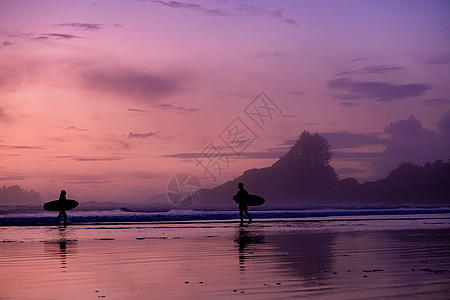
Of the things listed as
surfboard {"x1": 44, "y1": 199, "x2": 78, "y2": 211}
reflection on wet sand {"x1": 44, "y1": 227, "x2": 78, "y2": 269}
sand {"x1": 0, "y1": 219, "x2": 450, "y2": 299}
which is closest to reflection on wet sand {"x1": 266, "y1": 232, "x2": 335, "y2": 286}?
sand {"x1": 0, "y1": 219, "x2": 450, "y2": 299}

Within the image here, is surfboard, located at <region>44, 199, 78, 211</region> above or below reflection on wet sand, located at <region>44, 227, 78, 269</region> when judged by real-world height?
above

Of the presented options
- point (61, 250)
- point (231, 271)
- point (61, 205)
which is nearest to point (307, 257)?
point (231, 271)

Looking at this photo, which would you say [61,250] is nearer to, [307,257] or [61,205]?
[307,257]

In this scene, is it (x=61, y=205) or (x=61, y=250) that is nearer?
(x=61, y=250)

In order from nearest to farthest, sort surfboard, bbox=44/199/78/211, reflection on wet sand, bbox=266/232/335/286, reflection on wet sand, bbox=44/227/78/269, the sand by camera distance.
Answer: the sand
reflection on wet sand, bbox=266/232/335/286
reflection on wet sand, bbox=44/227/78/269
surfboard, bbox=44/199/78/211

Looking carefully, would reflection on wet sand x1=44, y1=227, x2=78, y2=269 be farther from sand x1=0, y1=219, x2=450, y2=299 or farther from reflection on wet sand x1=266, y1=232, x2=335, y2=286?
reflection on wet sand x1=266, y1=232, x2=335, y2=286

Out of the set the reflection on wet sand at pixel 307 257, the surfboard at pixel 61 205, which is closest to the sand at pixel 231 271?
the reflection on wet sand at pixel 307 257

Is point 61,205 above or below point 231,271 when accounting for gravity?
above

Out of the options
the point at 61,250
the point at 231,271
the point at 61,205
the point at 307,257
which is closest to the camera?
the point at 231,271

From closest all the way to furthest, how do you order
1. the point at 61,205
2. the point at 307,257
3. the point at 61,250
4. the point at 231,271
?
the point at 231,271 → the point at 307,257 → the point at 61,250 → the point at 61,205

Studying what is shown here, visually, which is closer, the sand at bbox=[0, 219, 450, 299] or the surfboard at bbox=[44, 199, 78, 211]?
the sand at bbox=[0, 219, 450, 299]

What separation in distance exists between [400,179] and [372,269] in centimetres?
16068

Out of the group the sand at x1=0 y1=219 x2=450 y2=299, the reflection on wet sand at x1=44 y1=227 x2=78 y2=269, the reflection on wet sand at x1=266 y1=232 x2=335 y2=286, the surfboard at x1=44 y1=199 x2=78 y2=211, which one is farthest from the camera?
the surfboard at x1=44 y1=199 x2=78 y2=211

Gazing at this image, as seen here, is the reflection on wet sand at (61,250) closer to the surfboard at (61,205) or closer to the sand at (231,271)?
the sand at (231,271)
